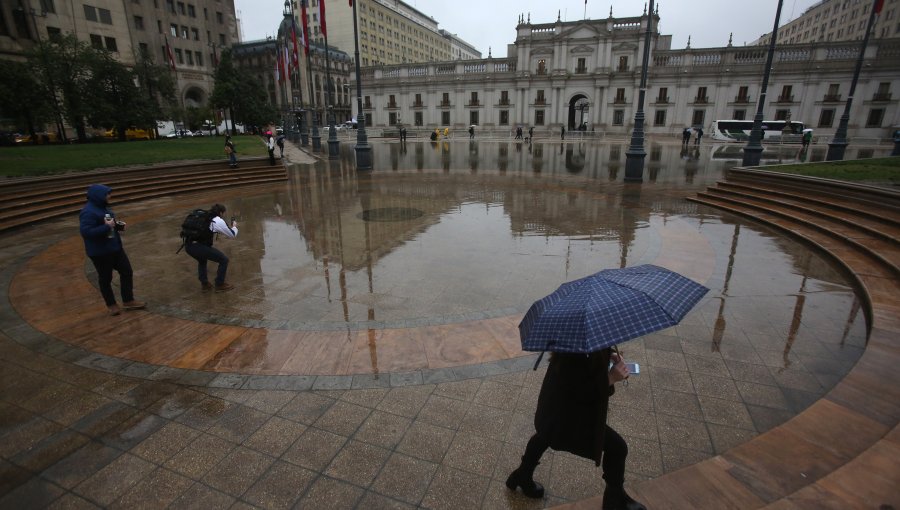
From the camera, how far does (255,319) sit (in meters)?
6.12

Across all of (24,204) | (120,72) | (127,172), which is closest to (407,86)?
(120,72)

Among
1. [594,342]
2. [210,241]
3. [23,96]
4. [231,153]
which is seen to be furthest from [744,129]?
[23,96]

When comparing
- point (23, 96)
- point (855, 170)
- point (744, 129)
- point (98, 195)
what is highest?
Answer: point (23, 96)

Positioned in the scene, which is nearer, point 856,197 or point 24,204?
point 856,197

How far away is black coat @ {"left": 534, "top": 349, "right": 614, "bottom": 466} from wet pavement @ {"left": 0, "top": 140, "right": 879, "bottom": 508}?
81 cm

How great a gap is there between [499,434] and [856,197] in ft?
39.5

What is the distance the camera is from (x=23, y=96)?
1174 inches

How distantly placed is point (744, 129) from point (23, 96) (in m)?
63.3

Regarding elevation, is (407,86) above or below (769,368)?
above

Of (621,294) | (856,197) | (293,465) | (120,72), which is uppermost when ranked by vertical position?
(120,72)

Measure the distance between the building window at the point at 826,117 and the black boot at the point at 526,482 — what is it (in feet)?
219

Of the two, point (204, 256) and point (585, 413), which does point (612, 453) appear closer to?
point (585, 413)

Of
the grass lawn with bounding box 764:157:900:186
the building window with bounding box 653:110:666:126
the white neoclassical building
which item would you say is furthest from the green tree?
the building window with bounding box 653:110:666:126

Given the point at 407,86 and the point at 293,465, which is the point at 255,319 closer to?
the point at 293,465
